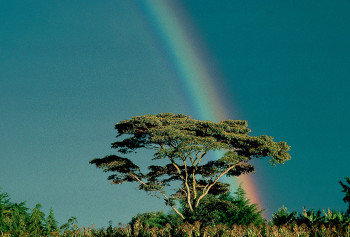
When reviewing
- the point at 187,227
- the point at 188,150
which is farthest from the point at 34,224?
the point at 188,150

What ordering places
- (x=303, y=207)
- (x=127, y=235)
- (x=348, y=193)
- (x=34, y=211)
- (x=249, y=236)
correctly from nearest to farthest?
(x=249, y=236), (x=127, y=235), (x=34, y=211), (x=303, y=207), (x=348, y=193)

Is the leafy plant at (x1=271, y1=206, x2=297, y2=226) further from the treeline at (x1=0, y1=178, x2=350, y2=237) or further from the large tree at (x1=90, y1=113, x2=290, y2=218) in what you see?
the large tree at (x1=90, y1=113, x2=290, y2=218)

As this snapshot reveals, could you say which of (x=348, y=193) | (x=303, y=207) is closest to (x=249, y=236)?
(x=303, y=207)

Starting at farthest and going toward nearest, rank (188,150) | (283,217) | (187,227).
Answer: (188,150) → (283,217) → (187,227)

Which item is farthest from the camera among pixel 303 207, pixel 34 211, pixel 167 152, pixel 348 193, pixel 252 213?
pixel 252 213

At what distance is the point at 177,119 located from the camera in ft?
88.4

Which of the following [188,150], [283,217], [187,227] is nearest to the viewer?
[187,227]

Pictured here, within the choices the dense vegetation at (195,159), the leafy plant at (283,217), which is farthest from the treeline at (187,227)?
the dense vegetation at (195,159)

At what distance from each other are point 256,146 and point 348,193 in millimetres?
12723

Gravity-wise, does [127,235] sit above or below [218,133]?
below

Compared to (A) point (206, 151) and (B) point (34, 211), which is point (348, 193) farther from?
(A) point (206, 151)

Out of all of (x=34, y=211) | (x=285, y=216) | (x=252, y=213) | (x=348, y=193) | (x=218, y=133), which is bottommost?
(x=34, y=211)

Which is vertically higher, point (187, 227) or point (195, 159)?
point (195, 159)

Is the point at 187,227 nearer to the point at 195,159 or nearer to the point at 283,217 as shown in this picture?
the point at 283,217
